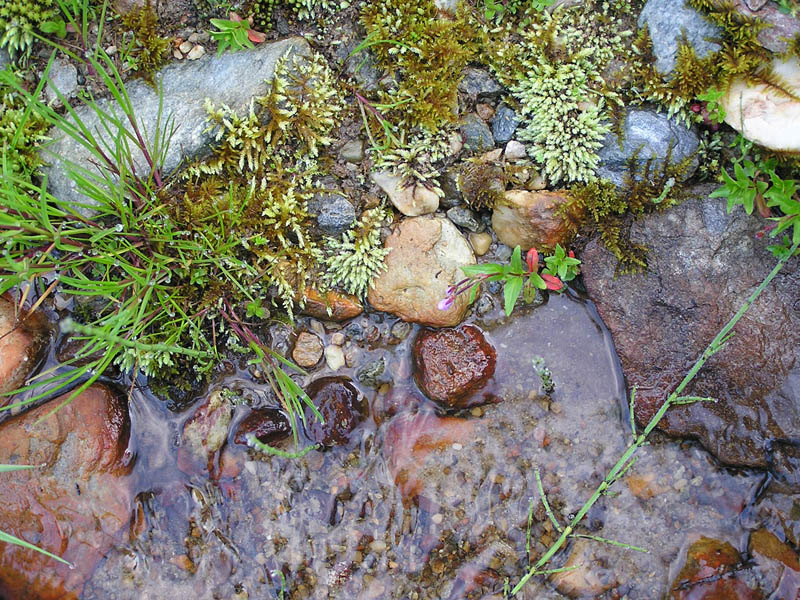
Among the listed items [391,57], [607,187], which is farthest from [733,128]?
[391,57]

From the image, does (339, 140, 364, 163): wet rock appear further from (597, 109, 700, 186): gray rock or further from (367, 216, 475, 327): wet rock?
(597, 109, 700, 186): gray rock

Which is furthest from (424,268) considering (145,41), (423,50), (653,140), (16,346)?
(16,346)

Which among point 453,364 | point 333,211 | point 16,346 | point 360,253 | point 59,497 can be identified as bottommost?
point 59,497

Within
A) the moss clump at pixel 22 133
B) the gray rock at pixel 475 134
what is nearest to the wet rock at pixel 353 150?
the gray rock at pixel 475 134

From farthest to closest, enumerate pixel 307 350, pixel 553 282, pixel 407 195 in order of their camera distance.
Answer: pixel 307 350
pixel 407 195
pixel 553 282

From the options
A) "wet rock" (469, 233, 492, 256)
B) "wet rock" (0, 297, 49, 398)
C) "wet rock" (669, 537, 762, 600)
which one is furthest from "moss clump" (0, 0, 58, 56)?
"wet rock" (669, 537, 762, 600)

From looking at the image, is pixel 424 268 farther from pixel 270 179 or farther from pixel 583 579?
pixel 583 579
